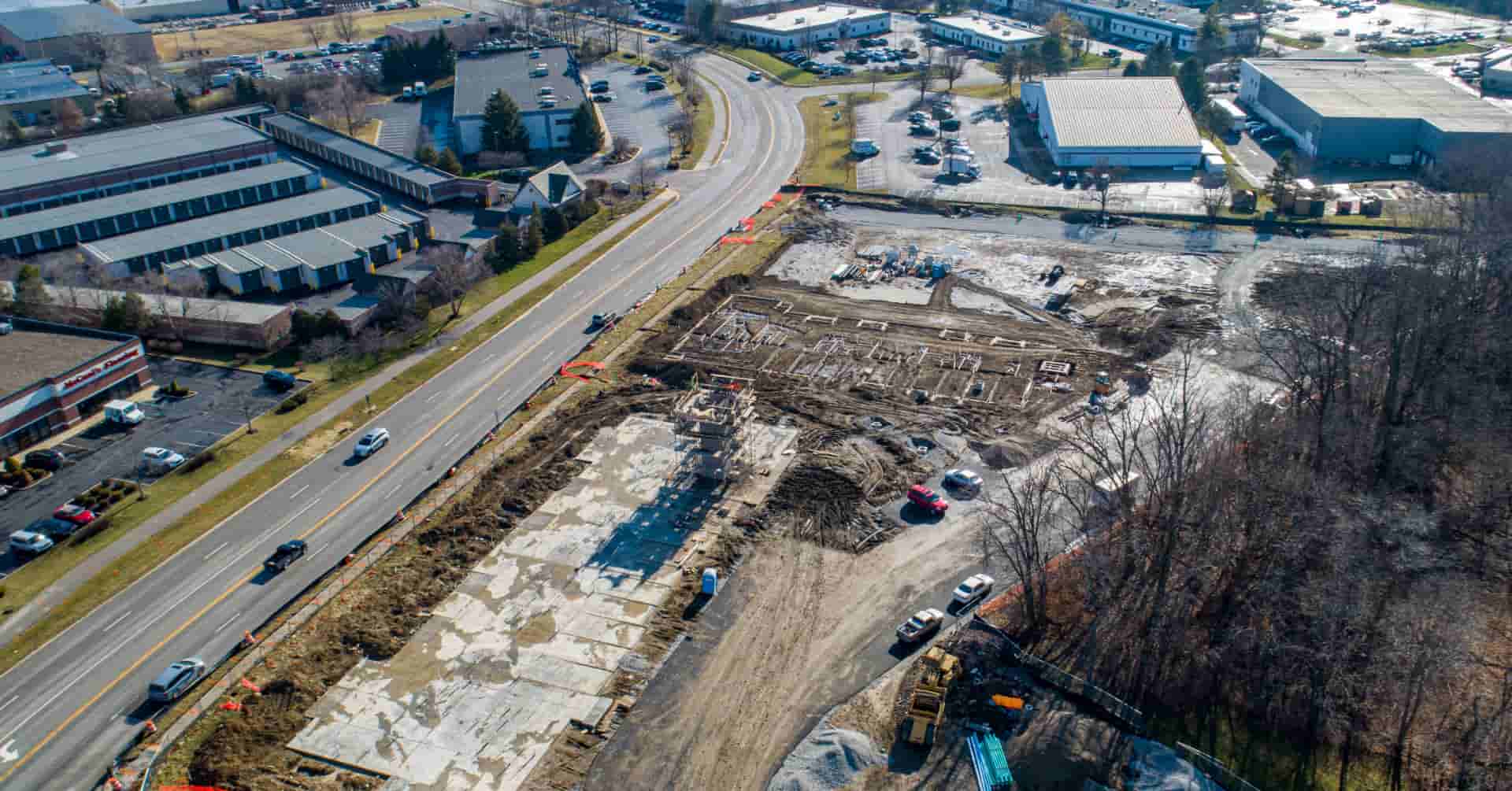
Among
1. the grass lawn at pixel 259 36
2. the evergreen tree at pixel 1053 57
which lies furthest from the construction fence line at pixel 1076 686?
the grass lawn at pixel 259 36

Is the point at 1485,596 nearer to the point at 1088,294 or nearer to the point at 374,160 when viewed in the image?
the point at 1088,294

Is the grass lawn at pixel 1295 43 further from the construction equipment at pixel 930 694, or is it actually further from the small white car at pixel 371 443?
the small white car at pixel 371 443

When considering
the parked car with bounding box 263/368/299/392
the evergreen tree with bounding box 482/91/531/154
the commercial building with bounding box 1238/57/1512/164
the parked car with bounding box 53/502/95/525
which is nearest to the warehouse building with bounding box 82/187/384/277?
the evergreen tree with bounding box 482/91/531/154

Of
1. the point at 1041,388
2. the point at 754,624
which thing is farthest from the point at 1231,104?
the point at 754,624

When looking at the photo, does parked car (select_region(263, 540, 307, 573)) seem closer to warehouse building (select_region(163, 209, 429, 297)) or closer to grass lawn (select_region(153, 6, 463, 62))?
warehouse building (select_region(163, 209, 429, 297))

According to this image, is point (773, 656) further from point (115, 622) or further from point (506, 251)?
point (506, 251)

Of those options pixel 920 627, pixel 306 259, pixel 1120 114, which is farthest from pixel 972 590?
pixel 1120 114
